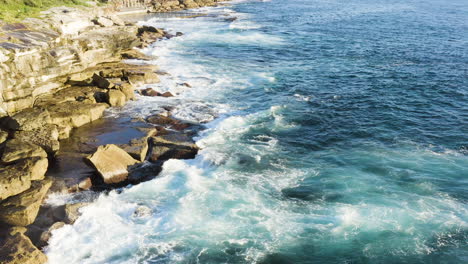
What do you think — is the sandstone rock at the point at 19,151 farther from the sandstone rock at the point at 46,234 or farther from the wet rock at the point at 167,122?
the wet rock at the point at 167,122

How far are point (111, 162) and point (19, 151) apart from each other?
4.84 metres

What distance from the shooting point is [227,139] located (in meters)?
24.8

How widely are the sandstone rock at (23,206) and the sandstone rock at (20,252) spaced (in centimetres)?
151

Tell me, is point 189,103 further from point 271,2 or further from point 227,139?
point 271,2

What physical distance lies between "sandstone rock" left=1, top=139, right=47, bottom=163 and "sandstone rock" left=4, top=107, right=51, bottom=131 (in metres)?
1.92

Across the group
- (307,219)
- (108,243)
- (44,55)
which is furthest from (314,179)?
(44,55)

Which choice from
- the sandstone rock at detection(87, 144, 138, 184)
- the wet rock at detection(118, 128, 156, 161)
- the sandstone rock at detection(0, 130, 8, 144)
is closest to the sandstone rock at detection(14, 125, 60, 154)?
the sandstone rock at detection(0, 130, 8, 144)

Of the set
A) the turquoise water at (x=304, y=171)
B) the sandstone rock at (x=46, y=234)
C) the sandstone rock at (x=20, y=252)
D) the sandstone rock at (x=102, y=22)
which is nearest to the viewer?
the sandstone rock at (x=20, y=252)

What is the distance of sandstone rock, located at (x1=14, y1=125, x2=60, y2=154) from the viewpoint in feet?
70.3

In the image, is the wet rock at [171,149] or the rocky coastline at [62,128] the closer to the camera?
the rocky coastline at [62,128]

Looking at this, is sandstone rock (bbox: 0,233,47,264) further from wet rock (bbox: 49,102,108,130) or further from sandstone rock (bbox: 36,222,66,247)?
wet rock (bbox: 49,102,108,130)

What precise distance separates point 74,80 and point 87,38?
4.92 m

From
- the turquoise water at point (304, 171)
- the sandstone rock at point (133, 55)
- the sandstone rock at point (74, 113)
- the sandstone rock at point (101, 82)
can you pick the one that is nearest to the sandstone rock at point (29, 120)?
the sandstone rock at point (74, 113)

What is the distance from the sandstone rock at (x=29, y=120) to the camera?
22.8 meters
